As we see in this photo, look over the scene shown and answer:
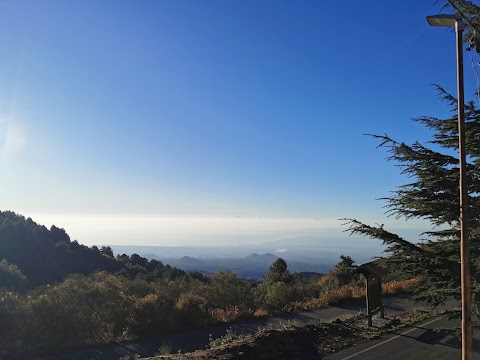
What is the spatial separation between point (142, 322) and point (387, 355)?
807 centimetres

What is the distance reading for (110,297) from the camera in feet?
48.2

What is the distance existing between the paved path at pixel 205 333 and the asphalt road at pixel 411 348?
1.17m

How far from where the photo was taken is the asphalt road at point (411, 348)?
10.1 m

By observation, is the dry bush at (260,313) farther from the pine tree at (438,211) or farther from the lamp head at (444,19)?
the lamp head at (444,19)

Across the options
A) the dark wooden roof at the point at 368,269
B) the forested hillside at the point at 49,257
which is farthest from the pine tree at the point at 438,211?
the forested hillside at the point at 49,257

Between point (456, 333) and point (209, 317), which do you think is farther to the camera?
point (209, 317)

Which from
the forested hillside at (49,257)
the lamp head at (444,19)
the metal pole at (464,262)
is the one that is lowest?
the forested hillside at (49,257)

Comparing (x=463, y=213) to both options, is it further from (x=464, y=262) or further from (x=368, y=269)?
(x=368, y=269)

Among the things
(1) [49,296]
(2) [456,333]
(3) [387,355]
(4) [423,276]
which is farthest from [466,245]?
(1) [49,296]

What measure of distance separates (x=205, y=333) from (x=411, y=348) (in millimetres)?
6766

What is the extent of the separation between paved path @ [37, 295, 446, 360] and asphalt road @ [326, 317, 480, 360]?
1166 mm

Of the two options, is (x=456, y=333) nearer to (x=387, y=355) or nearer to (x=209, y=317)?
(x=387, y=355)

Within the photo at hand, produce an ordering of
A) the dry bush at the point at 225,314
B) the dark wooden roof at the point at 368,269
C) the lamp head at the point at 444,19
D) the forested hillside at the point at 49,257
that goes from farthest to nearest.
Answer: the forested hillside at the point at 49,257 < the dry bush at the point at 225,314 < the dark wooden roof at the point at 368,269 < the lamp head at the point at 444,19

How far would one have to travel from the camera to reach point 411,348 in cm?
1080
